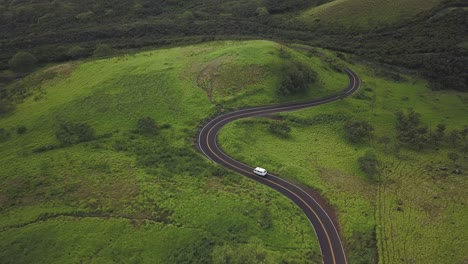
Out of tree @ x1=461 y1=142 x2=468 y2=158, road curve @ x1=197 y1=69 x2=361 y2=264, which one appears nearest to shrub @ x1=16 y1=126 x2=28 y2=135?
road curve @ x1=197 y1=69 x2=361 y2=264

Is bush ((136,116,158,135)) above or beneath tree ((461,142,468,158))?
above

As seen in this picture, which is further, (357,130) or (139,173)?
(357,130)

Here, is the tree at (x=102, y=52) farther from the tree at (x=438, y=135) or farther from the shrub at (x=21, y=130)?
the tree at (x=438, y=135)

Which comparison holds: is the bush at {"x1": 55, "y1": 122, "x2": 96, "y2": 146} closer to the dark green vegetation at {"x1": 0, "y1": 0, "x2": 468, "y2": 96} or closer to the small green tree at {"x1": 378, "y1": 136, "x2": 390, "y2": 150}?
the dark green vegetation at {"x1": 0, "y1": 0, "x2": 468, "y2": 96}

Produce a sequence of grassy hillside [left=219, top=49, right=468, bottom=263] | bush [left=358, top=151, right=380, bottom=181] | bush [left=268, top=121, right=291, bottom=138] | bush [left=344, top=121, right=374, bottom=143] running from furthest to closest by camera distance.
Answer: bush [left=344, top=121, right=374, bottom=143] → bush [left=268, top=121, right=291, bottom=138] → bush [left=358, top=151, right=380, bottom=181] → grassy hillside [left=219, top=49, right=468, bottom=263]

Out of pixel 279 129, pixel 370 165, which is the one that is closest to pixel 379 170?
pixel 370 165

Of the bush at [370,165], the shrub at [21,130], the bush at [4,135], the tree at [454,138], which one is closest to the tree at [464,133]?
the tree at [454,138]

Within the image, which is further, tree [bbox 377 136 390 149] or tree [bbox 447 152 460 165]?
tree [bbox 377 136 390 149]

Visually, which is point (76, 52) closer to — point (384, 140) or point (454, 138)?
point (384, 140)
